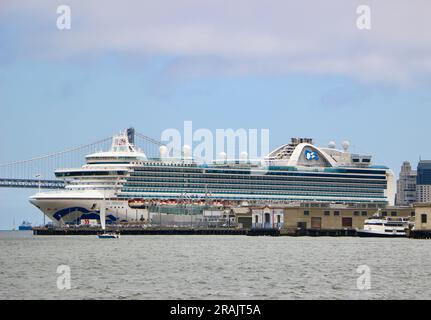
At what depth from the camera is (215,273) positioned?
173 feet

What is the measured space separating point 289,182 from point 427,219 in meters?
33.7

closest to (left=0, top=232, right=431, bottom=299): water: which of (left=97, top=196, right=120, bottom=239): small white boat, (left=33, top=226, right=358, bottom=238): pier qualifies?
(left=97, top=196, right=120, bottom=239): small white boat

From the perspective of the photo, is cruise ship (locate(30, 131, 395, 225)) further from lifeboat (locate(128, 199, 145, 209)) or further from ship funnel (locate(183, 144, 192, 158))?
ship funnel (locate(183, 144, 192, 158))

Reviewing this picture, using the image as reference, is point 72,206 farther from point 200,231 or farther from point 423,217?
point 423,217

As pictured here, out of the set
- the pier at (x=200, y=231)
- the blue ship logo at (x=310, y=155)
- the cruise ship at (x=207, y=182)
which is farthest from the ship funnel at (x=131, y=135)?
the pier at (x=200, y=231)

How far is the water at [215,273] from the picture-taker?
43.7 metres

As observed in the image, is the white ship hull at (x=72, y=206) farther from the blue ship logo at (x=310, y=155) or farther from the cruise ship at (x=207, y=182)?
the blue ship logo at (x=310, y=155)

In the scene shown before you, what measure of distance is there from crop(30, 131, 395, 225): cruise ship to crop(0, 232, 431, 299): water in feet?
143

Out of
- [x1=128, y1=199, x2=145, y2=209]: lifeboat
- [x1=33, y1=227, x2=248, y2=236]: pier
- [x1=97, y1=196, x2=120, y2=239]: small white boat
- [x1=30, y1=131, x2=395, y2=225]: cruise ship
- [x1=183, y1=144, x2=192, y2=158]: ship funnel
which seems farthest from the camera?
[x1=183, y1=144, x2=192, y2=158]: ship funnel

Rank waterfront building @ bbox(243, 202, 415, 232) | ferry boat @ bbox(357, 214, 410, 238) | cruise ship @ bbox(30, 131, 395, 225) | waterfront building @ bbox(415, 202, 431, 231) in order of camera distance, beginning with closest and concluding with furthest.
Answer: waterfront building @ bbox(415, 202, 431, 231) < ferry boat @ bbox(357, 214, 410, 238) < waterfront building @ bbox(243, 202, 415, 232) < cruise ship @ bbox(30, 131, 395, 225)

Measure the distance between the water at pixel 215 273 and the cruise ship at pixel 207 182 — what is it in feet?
143

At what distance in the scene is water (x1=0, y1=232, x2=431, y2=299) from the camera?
143 feet
